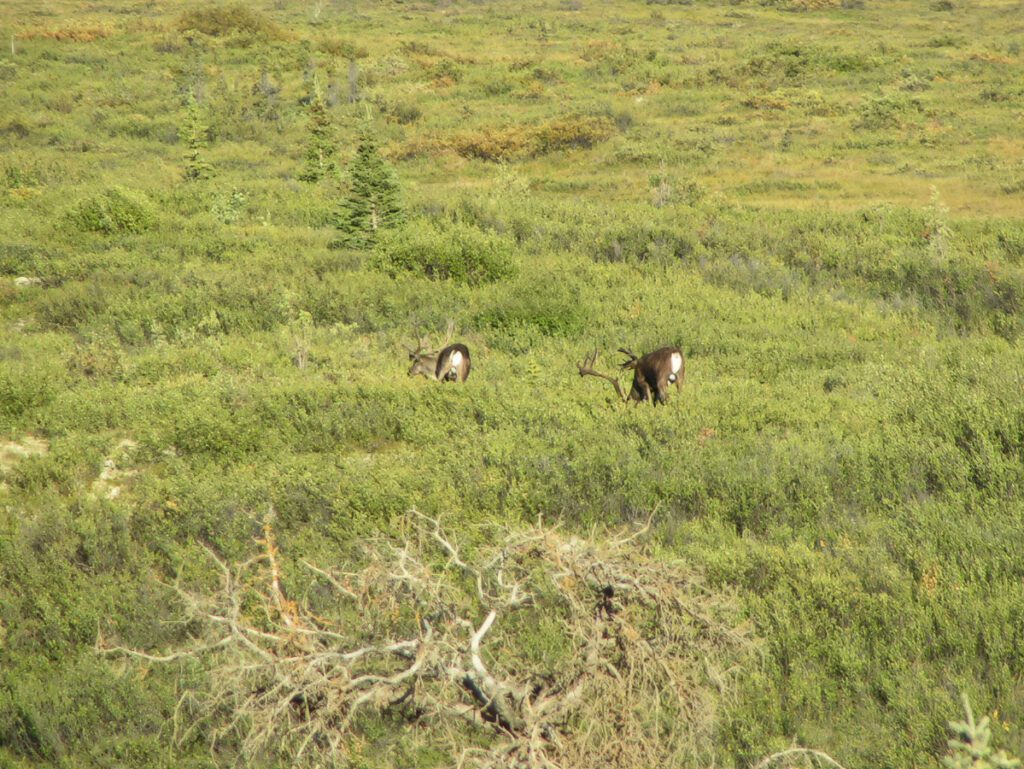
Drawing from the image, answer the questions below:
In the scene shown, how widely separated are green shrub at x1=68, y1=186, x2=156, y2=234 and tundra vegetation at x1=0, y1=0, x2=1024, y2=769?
70 millimetres

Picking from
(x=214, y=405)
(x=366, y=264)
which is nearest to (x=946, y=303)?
(x=366, y=264)

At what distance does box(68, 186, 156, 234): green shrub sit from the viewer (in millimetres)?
21031

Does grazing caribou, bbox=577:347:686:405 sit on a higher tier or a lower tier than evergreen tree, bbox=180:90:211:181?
higher

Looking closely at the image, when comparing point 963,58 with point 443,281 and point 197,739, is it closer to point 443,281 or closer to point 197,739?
point 443,281

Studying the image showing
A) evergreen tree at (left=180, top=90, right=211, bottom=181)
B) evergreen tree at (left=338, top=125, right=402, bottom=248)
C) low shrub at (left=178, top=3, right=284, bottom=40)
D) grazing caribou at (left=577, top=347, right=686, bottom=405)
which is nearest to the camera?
grazing caribou at (left=577, top=347, right=686, bottom=405)

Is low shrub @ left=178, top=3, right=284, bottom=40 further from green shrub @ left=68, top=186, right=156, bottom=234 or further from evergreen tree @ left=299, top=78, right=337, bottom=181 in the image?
green shrub @ left=68, top=186, right=156, bottom=234

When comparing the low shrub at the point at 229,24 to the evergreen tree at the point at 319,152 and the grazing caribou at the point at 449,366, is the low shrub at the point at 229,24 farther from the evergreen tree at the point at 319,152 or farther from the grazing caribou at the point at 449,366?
the grazing caribou at the point at 449,366

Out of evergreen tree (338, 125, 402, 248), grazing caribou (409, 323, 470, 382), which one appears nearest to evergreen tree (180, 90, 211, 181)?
evergreen tree (338, 125, 402, 248)

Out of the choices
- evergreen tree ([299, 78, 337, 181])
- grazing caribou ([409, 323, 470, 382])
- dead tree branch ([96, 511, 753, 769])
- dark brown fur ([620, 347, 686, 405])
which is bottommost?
evergreen tree ([299, 78, 337, 181])

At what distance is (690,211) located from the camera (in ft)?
72.1

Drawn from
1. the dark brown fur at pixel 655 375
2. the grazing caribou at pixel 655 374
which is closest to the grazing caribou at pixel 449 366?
the grazing caribou at pixel 655 374

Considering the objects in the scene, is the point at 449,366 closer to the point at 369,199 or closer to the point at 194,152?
the point at 369,199

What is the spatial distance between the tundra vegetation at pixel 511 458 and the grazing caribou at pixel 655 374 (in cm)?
28

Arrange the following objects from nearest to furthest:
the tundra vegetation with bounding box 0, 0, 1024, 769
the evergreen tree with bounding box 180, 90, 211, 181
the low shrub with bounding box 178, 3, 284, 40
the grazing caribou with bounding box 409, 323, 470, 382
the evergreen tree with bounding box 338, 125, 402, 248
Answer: the tundra vegetation with bounding box 0, 0, 1024, 769
the grazing caribou with bounding box 409, 323, 470, 382
the evergreen tree with bounding box 338, 125, 402, 248
the evergreen tree with bounding box 180, 90, 211, 181
the low shrub with bounding box 178, 3, 284, 40
